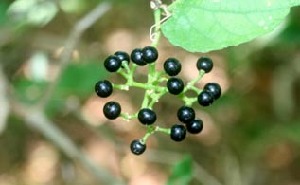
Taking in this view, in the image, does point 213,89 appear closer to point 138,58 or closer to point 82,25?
point 138,58

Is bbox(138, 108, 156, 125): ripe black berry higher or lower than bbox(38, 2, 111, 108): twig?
lower

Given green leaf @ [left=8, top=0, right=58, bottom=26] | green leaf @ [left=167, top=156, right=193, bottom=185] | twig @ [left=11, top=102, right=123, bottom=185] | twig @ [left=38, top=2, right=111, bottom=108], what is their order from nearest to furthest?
green leaf @ [left=167, top=156, right=193, bottom=185], twig @ [left=38, top=2, right=111, bottom=108], twig @ [left=11, top=102, right=123, bottom=185], green leaf @ [left=8, top=0, right=58, bottom=26]

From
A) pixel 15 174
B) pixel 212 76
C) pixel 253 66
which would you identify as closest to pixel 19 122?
pixel 15 174

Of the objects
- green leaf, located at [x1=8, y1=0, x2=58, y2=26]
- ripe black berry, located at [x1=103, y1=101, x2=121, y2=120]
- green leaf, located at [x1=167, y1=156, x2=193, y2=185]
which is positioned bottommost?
ripe black berry, located at [x1=103, y1=101, x2=121, y2=120]

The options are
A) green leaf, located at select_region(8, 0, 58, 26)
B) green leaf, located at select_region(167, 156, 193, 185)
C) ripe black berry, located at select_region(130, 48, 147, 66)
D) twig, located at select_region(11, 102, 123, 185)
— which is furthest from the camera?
green leaf, located at select_region(8, 0, 58, 26)

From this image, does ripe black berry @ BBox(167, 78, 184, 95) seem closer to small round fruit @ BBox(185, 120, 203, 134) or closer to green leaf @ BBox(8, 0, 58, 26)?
small round fruit @ BBox(185, 120, 203, 134)

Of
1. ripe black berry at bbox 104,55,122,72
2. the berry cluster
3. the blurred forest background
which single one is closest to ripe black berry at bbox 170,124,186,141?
the berry cluster

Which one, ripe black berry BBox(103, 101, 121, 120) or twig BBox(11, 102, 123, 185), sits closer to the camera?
ripe black berry BBox(103, 101, 121, 120)

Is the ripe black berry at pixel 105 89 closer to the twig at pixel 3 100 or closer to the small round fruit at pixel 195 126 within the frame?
the small round fruit at pixel 195 126
